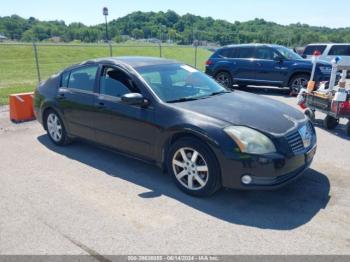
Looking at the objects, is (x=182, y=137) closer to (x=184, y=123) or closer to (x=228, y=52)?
(x=184, y=123)

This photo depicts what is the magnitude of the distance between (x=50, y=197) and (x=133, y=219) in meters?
1.19

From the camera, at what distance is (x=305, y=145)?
13.6 feet

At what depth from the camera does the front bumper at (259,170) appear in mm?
3725

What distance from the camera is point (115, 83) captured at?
5012 millimetres

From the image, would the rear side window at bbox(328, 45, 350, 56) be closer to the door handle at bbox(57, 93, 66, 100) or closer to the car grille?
the car grille

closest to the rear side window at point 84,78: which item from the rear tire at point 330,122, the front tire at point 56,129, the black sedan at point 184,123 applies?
the black sedan at point 184,123

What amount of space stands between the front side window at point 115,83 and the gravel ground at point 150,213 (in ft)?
3.61

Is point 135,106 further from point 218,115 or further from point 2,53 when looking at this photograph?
point 2,53

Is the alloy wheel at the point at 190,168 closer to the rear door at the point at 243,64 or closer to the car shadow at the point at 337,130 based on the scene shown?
the car shadow at the point at 337,130

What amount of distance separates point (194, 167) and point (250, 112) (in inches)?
38.2

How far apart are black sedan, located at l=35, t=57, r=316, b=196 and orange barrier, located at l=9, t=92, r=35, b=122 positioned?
2.38m

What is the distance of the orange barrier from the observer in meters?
7.92

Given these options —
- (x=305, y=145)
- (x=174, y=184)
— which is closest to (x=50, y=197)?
(x=174, y=184)

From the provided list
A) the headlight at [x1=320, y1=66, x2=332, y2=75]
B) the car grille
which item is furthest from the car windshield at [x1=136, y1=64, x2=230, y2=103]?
the headlight at [x1=320, y1=66, x2=332, y2=75]
